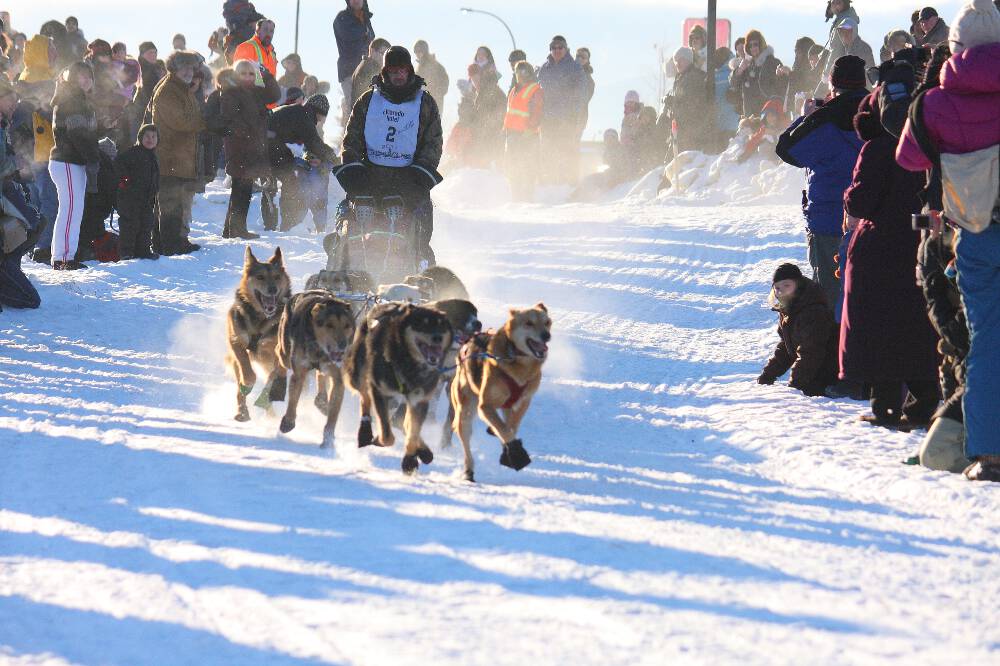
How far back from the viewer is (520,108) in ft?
71.8

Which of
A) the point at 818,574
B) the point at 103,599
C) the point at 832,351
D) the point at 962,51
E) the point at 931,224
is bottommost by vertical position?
the point at 103,599

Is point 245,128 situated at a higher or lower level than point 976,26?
higher

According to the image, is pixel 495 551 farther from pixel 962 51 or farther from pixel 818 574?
pixel 962 51

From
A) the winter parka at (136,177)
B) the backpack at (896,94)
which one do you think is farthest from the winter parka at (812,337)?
the winter parka at (136,177)

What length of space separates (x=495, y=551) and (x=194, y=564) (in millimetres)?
988

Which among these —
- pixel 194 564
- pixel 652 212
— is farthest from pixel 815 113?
pixel 652 212

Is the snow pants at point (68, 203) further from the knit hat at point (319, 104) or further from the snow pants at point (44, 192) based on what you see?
the knit hat at point (319, 104)

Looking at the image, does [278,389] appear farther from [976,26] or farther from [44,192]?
[44,192]

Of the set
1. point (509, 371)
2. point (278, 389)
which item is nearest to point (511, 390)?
point (509, 371)

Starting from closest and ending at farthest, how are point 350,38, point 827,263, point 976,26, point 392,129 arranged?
point 976,26, point 827,263, point 392,129, point 350,38

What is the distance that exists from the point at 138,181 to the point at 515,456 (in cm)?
922

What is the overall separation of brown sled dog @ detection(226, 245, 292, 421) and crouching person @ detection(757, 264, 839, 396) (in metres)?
3.01

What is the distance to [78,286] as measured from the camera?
1261 cm

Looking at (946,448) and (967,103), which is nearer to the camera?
(967,103)
